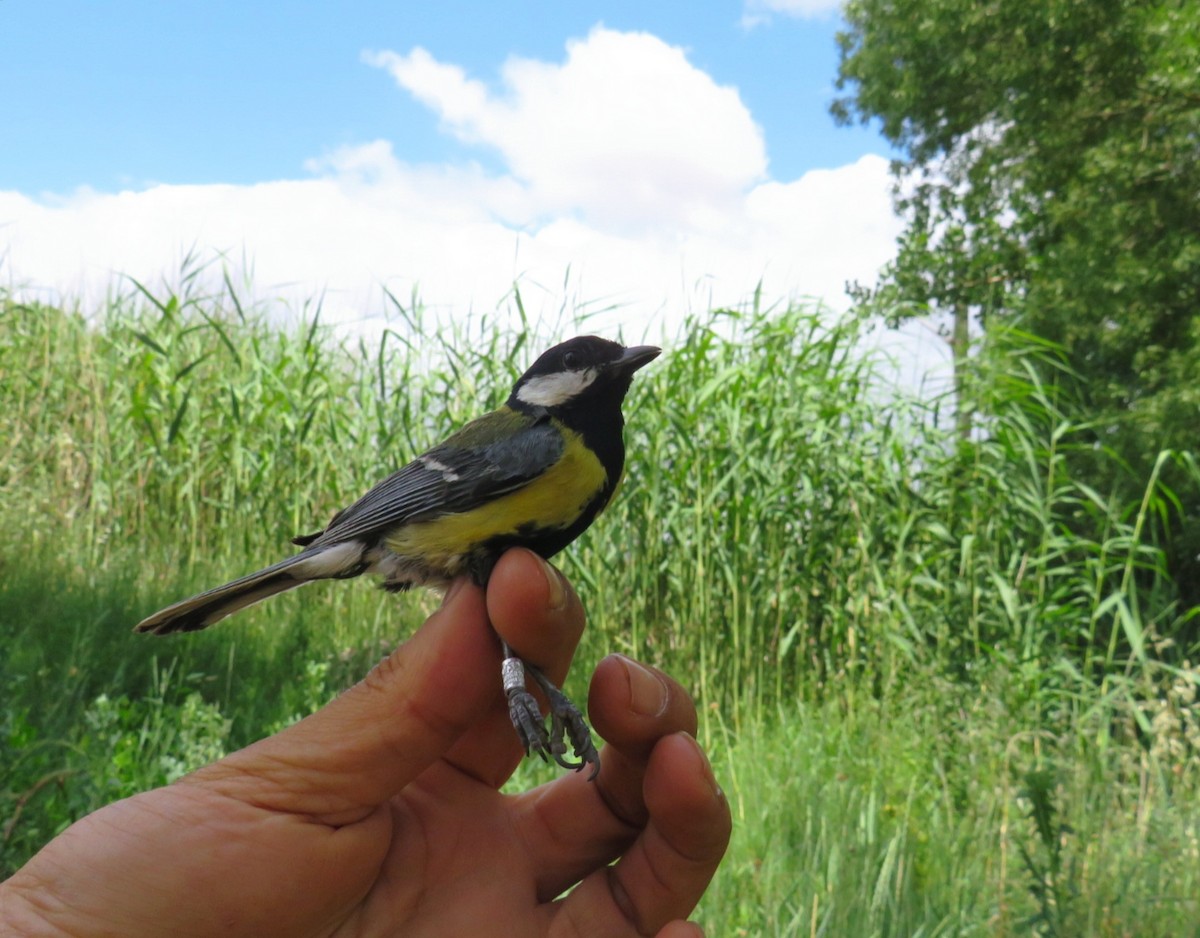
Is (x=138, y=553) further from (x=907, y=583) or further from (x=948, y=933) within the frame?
(x=948, y=933)

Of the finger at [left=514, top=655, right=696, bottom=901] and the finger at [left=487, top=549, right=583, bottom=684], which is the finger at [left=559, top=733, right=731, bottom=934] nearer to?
the finger at [left=514, top=655, right=696, bottom=901]

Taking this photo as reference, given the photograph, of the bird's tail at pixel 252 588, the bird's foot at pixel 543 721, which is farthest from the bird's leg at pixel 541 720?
the bird's tail at pixel 252 588

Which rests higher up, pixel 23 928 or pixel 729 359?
pixel 729 359

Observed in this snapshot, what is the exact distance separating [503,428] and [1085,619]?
13.3 ft

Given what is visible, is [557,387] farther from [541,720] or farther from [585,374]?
[541,720]

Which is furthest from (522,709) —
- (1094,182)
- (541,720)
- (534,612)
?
(1094,182)

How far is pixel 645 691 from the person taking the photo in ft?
5.92

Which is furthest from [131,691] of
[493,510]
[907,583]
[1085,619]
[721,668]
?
[1085,619]

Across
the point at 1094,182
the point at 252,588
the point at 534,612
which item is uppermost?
the point at 1094,182

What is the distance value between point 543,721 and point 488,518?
386mm

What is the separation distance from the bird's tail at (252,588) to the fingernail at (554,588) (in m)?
0.49

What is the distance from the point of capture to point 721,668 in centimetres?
480

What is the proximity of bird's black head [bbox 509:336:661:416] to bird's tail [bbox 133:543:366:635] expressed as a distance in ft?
1.69

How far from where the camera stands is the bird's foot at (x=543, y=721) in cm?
166
